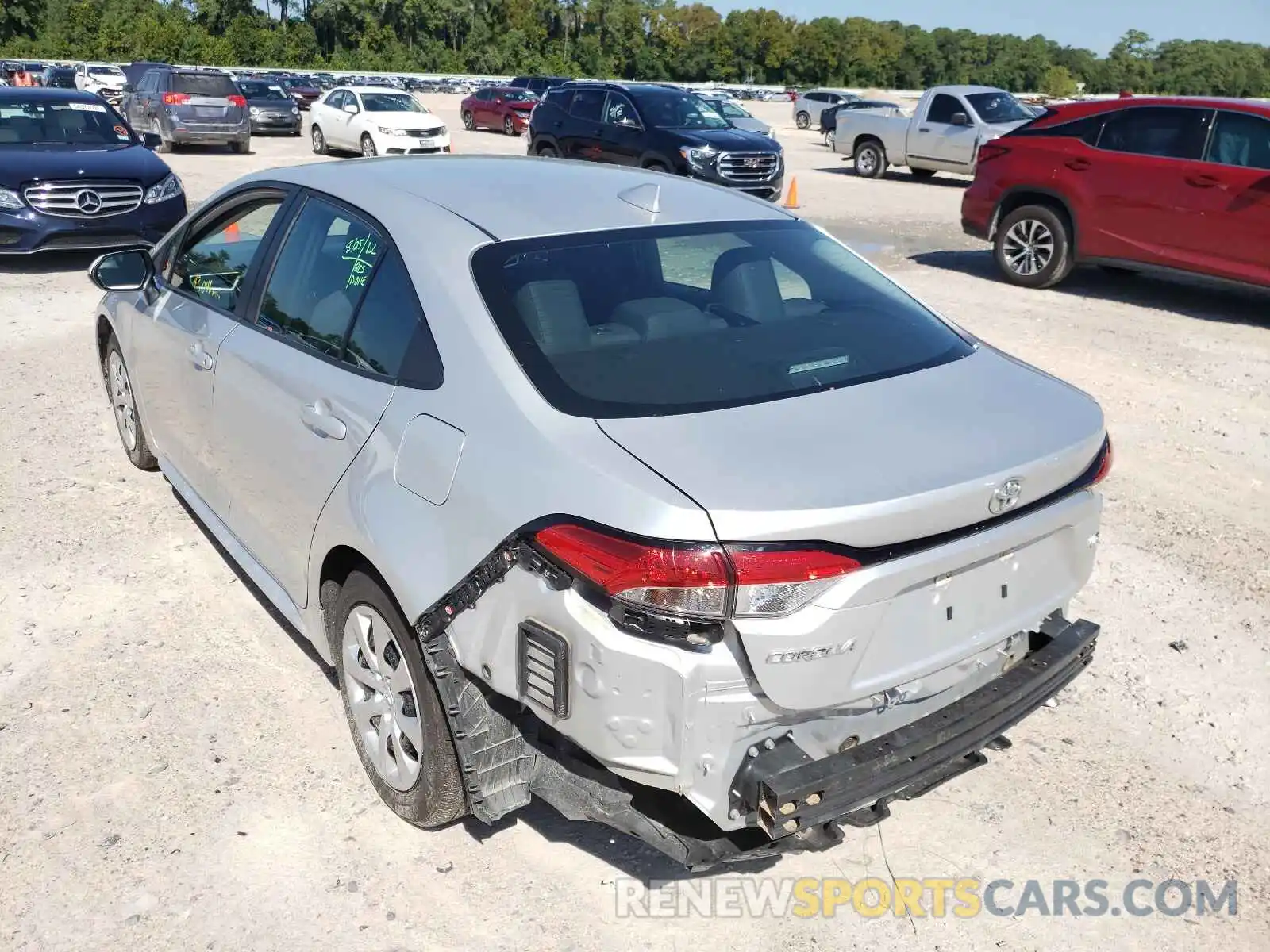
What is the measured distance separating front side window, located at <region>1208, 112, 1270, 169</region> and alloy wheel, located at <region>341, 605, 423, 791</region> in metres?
8.89

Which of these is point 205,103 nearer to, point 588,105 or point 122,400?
point 588,105

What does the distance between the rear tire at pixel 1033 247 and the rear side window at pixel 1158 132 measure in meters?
0.82

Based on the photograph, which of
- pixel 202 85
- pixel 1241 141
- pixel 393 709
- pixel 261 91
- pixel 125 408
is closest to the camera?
pixel 393 709

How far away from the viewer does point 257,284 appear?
12.5 ft

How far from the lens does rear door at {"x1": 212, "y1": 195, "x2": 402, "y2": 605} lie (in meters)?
3.16

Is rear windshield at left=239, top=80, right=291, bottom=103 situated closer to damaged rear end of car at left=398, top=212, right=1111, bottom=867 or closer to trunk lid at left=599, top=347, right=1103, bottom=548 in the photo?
damaged rear end of car at left=398, top=212, right=1111, bottom=867

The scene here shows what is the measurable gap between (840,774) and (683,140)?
580 inches

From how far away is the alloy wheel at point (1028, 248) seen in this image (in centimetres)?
1068

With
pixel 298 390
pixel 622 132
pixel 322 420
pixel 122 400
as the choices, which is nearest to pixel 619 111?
pixel 622 132

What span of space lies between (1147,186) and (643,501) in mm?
9076

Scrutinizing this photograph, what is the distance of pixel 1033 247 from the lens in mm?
10805

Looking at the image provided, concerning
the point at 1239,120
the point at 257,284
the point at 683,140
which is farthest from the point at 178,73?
the point at 257,284

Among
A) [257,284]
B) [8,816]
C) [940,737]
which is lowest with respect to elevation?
[8,816]

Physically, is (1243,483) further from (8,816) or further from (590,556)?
(8,816)
